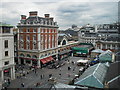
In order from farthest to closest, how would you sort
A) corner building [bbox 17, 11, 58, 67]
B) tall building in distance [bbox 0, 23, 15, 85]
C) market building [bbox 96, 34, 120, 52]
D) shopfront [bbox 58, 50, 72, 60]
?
market building [bbox 96, 34, 120, 52]
shopfront [bbox 58, 50, 72, 60]
corner building [bbox 17, 11, 58, 67]
tall building in distance [bbox 0, 23, 15, 85]

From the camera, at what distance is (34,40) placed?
49.2 metres

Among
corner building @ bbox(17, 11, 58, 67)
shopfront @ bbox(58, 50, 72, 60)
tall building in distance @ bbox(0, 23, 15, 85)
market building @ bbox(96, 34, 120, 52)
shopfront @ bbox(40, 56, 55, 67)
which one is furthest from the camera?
market building @ bbox(96, 34, 120, 52)

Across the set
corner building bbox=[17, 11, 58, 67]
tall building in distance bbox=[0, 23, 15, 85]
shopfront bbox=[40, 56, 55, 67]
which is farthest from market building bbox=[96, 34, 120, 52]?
tall building in distance bbox=[0, 23, 15, 85]

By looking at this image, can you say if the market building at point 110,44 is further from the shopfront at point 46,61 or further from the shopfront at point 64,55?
the shopfront at point 46,61

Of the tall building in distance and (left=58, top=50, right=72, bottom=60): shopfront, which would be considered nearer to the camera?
the tall building in distance

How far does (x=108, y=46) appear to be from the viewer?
66.4 metres

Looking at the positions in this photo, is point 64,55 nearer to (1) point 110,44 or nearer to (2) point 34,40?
(1) point 110,44

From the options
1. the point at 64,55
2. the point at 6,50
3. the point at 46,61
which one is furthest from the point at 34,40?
the point at 64,55

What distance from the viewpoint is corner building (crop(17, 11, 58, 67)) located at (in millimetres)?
48500

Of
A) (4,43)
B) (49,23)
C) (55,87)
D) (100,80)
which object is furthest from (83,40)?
(55,87)

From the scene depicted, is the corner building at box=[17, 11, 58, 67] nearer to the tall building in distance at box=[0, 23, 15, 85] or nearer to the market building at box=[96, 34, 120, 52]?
the tall building in distance at box=[0, 23, 15, 85]

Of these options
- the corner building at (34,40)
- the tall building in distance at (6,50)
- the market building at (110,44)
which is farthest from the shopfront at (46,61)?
the market building at (110,44)

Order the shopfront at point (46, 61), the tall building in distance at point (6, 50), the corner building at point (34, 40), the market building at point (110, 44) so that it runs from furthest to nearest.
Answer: the market building at point (110, 44)
the shopfront at point (46, 61)
the corner building at point (34, 40)
the tall building in distance at point (6, 50)

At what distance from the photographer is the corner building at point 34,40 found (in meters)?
48.5
